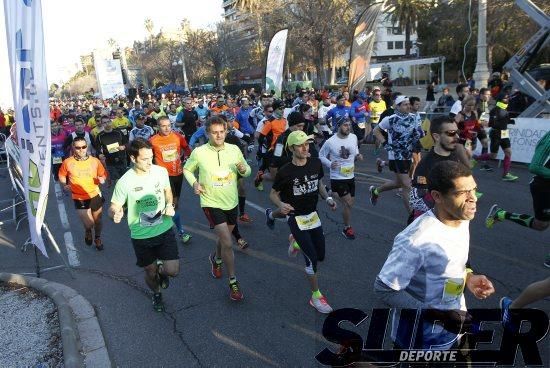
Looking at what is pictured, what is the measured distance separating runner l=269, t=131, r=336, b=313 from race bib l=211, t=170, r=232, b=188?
0.68 metres

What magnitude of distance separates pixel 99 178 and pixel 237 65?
5290cm

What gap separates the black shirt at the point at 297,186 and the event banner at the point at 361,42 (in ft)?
41.9

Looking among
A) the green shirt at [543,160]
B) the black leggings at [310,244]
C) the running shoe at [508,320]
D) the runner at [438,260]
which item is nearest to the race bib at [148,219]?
the black leggings at [310,244]

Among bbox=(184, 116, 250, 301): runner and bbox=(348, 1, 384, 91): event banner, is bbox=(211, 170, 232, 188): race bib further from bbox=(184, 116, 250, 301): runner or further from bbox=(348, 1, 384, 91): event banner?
bbox=(348, 1, 384, 91): event banner

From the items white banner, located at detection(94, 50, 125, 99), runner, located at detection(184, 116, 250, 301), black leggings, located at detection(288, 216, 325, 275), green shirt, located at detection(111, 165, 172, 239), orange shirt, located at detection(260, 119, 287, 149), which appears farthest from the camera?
white banner, located at detection(94, 50, 125, 99)

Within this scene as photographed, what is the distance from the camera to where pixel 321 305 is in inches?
171

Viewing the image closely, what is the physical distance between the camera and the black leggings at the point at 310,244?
4293mm

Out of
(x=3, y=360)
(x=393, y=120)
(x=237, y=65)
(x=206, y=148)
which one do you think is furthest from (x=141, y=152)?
(x=237, y=65)

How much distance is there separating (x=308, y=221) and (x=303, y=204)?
18cm

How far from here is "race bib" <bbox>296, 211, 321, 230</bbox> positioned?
171 inches

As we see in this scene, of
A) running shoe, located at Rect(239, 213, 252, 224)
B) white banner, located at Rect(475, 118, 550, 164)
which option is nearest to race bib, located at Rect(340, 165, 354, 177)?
running shoe, located at Rect(239, 213, 252, 224)

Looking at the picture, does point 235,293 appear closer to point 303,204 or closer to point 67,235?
point 303,204

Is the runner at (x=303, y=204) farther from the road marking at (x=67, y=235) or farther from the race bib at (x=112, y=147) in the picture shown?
the race bib at (x=112, y=147)

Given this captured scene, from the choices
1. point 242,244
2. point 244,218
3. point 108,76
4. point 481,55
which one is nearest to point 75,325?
point 242,244
